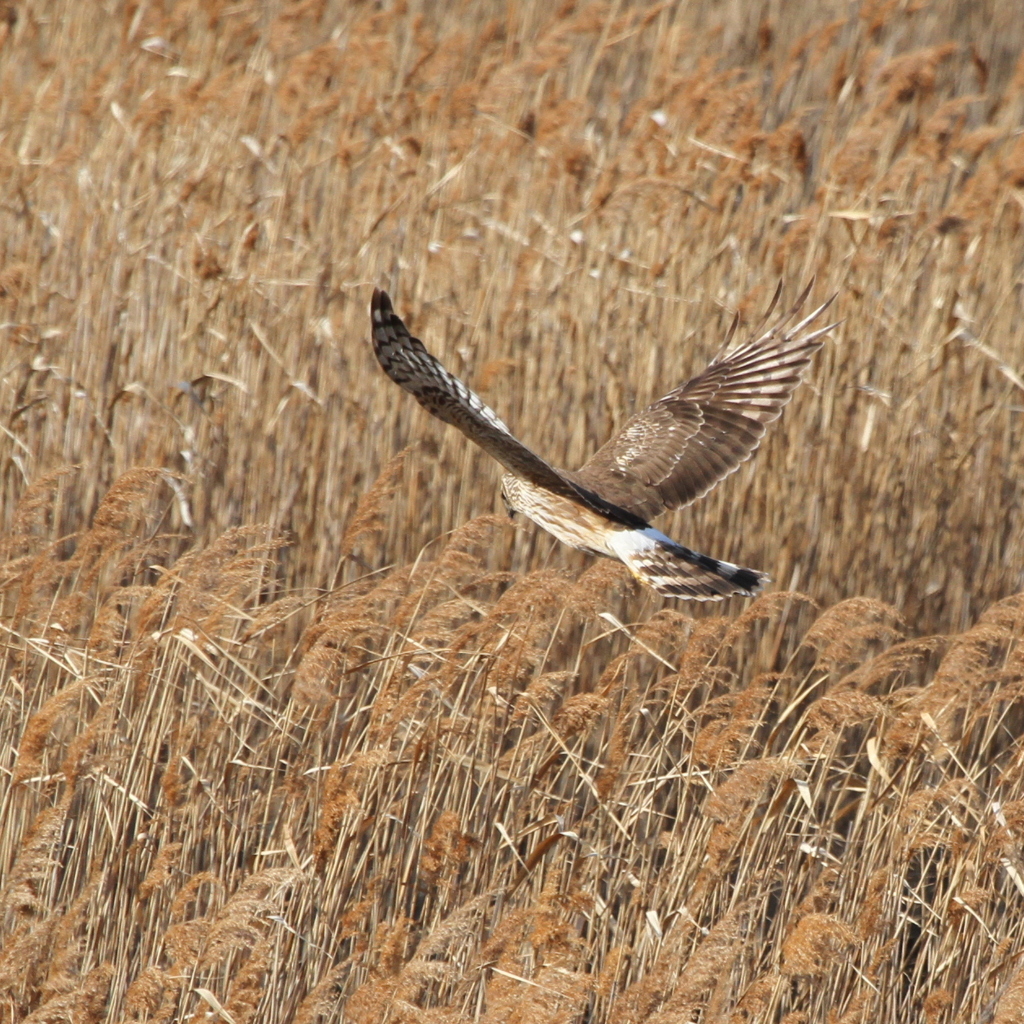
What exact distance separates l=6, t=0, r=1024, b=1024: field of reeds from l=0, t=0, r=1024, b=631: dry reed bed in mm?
22

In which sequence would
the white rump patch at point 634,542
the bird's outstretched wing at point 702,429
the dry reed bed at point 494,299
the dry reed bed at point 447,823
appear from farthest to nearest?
the dry reed bed at point 494,299 → the bird's outstretched wing at point 702,429 → the white rump patch at point 634,542 → the dry reed bed at point 447,823

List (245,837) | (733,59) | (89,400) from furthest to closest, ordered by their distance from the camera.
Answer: (733,59) < (89,400) < (245,837)

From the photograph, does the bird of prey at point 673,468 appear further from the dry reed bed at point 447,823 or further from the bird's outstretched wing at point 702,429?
the dry reed bed at point 447,823

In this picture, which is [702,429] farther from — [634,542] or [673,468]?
[634,542]

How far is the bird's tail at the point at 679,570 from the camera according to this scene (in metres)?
3.84

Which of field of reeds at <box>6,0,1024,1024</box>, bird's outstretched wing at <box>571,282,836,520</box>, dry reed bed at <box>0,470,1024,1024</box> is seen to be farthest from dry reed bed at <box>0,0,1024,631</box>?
dry reed bed at <box>0,470,1024,1024</box>

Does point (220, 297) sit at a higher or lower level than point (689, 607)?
higher

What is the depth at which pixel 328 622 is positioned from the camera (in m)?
3.12

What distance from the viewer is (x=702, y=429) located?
4.52 metres

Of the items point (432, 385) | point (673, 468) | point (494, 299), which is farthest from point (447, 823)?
point (494, 299)

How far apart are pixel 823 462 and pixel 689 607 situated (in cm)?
69

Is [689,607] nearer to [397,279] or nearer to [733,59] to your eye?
[397,279]

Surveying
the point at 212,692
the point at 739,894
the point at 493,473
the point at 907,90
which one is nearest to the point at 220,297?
the point at 493,473

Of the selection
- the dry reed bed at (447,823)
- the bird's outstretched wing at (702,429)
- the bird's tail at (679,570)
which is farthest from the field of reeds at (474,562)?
the bird's outstretched wing at (702,429)
